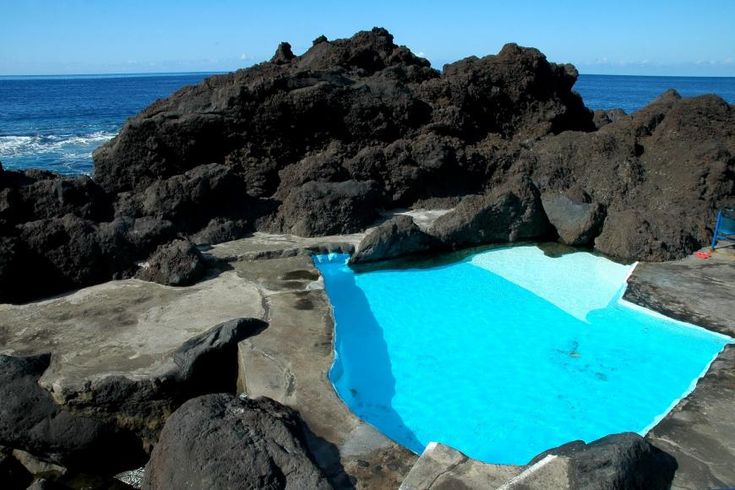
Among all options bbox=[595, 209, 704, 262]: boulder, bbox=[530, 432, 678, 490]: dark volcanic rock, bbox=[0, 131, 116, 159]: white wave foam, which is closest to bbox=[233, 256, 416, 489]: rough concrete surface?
bbox=[530, 432, 678, 490]: dark volcanic rock

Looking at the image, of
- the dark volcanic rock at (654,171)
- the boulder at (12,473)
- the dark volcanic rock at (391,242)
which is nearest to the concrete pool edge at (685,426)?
the boulder at (12,473)

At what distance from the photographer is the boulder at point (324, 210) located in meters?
10.1

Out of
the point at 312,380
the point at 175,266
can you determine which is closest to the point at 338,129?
the point at 175,266

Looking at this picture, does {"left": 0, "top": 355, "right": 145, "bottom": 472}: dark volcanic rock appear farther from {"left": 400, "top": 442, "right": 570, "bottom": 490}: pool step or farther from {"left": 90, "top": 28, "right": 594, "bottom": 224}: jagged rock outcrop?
{"left": 90, "top": 28, "right": 594, "bottom": 224}: jagged rock outcrop

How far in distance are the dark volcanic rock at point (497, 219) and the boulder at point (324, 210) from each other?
1.39 m

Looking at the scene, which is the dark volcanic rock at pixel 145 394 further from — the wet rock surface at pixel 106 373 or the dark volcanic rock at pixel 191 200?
the dark volcanic rock at pixel 191 200

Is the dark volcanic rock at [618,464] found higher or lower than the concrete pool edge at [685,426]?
higher

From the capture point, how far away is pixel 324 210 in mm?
10219

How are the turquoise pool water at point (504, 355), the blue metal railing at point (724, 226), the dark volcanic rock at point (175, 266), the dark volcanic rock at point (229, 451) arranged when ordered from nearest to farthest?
the dark volcanic rock at point (229, 451)
the turquoise pool water at point (504, 355)
the dark volcanic rock at point (175, 266)
the blue metal railing at point (724, 226)

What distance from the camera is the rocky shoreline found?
15.6 ft

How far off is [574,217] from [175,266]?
264 inches

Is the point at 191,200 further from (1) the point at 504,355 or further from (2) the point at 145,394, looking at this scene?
(1) the point at 504,355

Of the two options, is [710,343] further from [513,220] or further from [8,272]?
[8,272]

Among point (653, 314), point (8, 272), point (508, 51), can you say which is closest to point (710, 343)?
point (653, 314)
